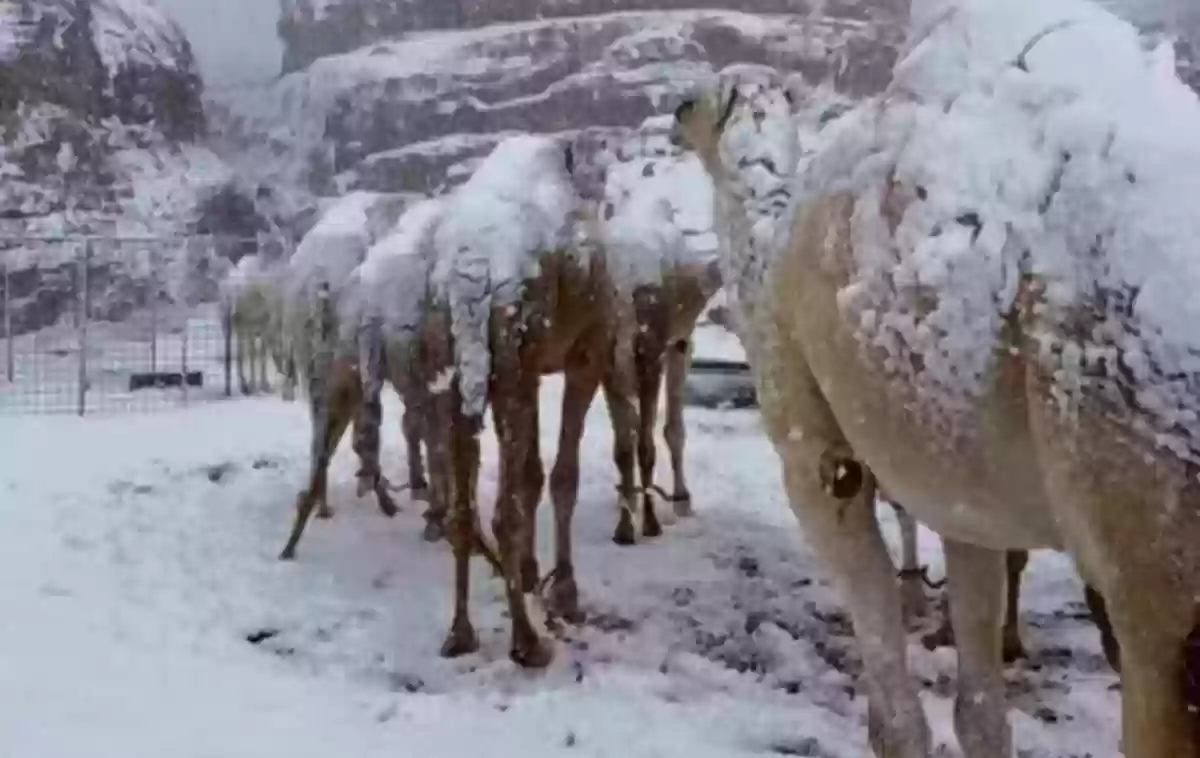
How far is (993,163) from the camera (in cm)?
145

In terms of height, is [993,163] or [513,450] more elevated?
[993,163]

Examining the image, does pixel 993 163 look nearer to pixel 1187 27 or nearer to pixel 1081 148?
pixel 1081 148

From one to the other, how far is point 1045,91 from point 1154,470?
1.83ft

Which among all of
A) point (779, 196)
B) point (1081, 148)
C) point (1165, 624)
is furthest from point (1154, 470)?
point (779, 196)

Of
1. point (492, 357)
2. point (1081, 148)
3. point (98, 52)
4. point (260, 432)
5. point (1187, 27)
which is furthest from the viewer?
point (98, 52)

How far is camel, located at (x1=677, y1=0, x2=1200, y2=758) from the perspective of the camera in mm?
1124

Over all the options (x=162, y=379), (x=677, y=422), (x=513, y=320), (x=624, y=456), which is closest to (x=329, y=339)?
(x=624, y=456)

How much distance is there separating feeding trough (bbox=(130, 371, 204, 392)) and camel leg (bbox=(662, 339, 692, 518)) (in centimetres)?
450

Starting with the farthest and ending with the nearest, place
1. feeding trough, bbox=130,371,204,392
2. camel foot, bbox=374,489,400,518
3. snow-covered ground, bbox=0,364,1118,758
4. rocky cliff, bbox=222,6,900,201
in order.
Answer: feeding trough, bbox=130,371,204,392, rocky cliff, bbox=222,6,900,201, camel foot, bbox=374,489,400,518, snow-covered ground, bbox=0,364,1118,758

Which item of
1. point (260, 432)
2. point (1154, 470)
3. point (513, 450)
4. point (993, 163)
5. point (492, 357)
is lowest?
point (260, 432)

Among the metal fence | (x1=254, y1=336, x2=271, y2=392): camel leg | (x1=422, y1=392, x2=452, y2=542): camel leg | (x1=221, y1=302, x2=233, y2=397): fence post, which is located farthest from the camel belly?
(x1=254, y1=336, x2=271, y2=392): camel leg

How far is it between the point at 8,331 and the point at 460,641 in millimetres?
6118

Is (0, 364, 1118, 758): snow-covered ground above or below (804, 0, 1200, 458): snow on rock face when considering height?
below

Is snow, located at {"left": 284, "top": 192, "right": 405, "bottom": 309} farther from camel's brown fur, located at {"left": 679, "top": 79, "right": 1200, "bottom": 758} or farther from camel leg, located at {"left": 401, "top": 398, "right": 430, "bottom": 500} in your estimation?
camel's brown fur, located at {"left": 679, "top": 79, "right": 1200, "bottom": 758}
